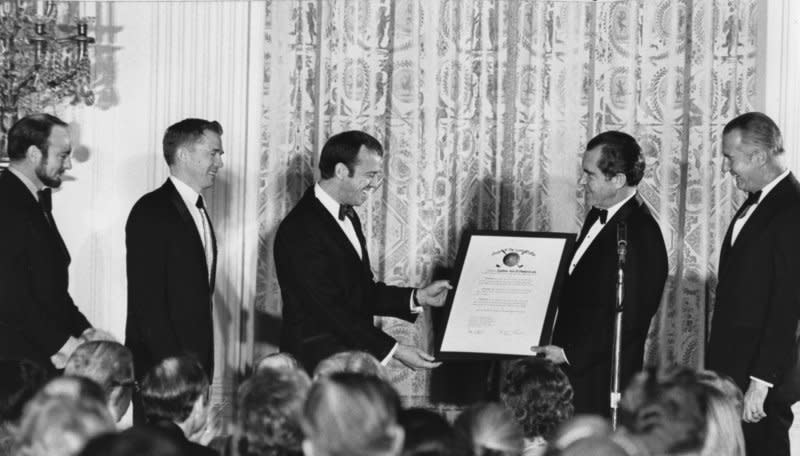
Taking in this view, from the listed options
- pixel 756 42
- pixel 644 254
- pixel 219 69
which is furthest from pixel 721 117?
pixel 219 69

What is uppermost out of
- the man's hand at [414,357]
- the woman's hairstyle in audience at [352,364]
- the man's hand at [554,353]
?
the woman's hairstyle in audience at [352,364]

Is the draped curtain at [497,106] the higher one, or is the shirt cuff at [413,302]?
the draped curtain at [497,106]

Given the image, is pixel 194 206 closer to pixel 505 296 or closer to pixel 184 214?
pixel 184 214

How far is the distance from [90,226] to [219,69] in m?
1.13

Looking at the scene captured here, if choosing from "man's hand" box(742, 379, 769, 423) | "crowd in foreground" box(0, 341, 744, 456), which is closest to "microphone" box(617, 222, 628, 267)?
"man's hand" box(742, 379, 769, 423)

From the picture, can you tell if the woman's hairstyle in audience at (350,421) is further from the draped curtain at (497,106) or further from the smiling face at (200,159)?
the draped curtain at (497,106)

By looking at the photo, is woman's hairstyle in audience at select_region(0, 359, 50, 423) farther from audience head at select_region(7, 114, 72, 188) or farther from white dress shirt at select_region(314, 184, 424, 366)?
white dress shirt at select_region(314, 184, 424, 366)

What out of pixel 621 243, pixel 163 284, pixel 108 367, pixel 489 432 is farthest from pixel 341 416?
pixel 163 284

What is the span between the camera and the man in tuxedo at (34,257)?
5.66 metres

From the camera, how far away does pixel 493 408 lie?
10.2 feet

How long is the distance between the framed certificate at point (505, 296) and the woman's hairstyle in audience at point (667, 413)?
2.93 meters

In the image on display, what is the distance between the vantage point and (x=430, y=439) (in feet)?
9.44

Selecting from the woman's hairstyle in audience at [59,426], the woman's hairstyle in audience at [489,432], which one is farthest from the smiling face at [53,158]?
the woman's hairstyle in audience at [489,432]

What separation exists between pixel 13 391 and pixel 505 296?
9.49 feet
